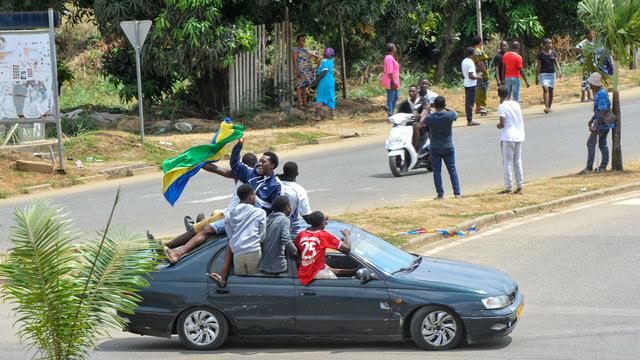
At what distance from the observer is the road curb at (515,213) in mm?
15820

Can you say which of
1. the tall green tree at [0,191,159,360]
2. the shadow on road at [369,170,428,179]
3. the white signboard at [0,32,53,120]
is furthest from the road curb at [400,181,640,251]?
the white signboard at [0,32,53,120]

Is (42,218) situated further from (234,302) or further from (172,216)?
(172,216)

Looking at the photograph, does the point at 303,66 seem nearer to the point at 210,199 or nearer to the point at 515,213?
the point at 210,199

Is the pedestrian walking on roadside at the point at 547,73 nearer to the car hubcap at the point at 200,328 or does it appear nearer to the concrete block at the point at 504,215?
the concrete block at the point at 504,215

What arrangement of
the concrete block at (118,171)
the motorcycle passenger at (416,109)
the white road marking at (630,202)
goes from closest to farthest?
the white road marking at (630,202)
the motorcycle passenger at (416,109)
the concrete block at (118,171)

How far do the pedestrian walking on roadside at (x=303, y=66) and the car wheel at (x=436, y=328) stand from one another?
18477mm

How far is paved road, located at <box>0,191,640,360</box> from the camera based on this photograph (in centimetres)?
1078

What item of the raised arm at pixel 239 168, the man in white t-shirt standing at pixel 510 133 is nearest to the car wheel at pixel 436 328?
the raised arm at pixel 239 168

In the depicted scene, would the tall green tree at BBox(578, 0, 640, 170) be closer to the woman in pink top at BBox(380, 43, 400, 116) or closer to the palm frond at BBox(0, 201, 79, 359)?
the woman in pink top at BBox(380, 43, 400, 116)

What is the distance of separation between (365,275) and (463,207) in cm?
710

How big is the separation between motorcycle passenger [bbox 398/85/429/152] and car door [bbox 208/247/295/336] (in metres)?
9.81

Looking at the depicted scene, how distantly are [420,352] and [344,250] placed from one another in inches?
48.0

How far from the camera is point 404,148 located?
2077 cm

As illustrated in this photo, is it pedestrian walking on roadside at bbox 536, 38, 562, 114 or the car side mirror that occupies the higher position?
pedestrian walking on roadside at bbox 536, 38, 562, 114
